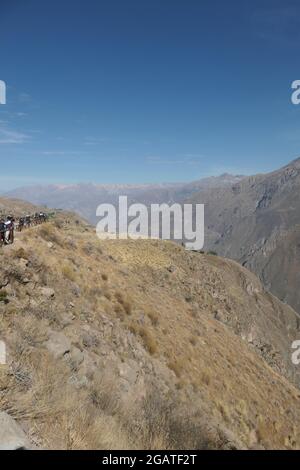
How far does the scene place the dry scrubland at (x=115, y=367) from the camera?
8.82m

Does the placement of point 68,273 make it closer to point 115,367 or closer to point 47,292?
point 47,292

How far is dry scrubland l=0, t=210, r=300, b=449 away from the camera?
882 cm

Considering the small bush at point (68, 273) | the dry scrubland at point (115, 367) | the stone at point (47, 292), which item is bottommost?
the dry scrubland at point (115, 367)

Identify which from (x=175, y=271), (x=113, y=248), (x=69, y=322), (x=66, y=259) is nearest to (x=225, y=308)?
(x=175, y=271)

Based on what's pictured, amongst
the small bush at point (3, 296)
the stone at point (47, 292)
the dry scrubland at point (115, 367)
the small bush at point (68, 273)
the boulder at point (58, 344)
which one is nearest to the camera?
the dry scrubland at point (115, 367)

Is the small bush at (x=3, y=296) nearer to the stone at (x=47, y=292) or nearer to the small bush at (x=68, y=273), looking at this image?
the stone at (x=47, y=292)

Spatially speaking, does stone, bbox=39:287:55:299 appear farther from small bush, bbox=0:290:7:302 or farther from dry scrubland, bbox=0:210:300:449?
small bush, bbox=0:290:7:302

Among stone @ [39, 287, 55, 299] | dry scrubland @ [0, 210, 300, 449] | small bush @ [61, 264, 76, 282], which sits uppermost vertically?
small bush @ [61, 264, 76, 282]

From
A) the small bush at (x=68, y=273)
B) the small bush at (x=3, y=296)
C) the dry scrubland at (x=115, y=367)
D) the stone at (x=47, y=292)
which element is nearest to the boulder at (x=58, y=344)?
the dry scrubland at (x=115, y=367)

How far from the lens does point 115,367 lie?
17.0 meters

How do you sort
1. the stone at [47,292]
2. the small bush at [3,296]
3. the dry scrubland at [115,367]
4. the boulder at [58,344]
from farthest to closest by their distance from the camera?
the stone at [47,292] → the small bush at [3,296] → the boulder at [58,344] → the dry scrubland at [115,367]

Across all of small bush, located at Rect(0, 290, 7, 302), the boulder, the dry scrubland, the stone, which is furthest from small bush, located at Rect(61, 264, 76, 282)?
the boulder

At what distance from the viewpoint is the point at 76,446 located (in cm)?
743
